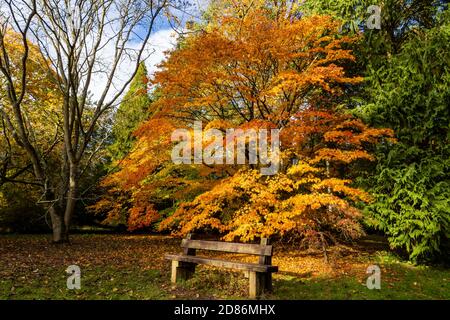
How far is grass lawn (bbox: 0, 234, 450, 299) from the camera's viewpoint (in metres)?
5.86

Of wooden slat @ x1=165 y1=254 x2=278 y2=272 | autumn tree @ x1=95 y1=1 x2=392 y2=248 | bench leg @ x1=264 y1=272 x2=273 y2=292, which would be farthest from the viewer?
autumn tree @ x1=95 y1=1 x2=392 y2=248

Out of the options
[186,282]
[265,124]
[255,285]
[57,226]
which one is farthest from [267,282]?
[57,226]

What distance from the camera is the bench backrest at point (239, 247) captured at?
5.84 meters

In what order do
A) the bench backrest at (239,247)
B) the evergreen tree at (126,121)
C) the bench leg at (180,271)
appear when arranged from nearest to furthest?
the bench backrest at (239,247) < the bench leg at (180,271) < the evergreen tree at (126,121)

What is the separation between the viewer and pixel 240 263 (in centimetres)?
588

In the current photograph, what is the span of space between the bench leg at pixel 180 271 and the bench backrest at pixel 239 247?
0.25 m

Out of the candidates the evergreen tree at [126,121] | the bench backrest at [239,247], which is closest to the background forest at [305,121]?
the bench backrest at [239,247]

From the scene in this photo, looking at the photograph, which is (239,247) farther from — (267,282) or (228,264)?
(267,282)

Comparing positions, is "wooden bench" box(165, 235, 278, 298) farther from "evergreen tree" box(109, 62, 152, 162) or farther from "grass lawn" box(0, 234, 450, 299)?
"evergreen tree" box(109, 62, 152, 162)

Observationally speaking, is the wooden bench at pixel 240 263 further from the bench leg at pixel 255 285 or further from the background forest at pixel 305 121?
the background forest at pixel 305 121

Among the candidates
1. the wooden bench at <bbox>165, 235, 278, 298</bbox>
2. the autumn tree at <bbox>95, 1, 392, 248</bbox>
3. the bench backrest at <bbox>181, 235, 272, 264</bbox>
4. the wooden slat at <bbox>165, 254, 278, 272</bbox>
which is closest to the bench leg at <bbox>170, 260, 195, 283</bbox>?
the wooden bench at <bbox>165, 235, 278, 298</bbox>

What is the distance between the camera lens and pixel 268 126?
10.1 metres

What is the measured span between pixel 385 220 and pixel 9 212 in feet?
54.3

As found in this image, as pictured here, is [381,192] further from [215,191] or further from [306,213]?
[215,191]
